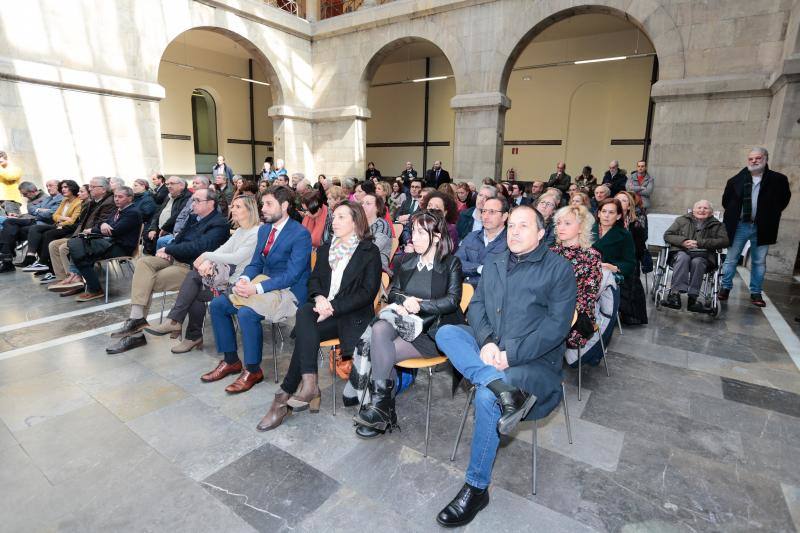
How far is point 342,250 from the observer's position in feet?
9.22

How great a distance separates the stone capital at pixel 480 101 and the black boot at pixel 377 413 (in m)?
8.13

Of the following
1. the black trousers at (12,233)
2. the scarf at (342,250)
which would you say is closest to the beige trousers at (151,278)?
the scarf at (342,250)

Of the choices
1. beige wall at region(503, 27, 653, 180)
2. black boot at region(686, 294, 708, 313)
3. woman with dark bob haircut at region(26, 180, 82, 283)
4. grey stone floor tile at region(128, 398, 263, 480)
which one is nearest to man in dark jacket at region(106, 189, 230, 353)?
grey stone floor tile at region(128, 398, 263, 480)

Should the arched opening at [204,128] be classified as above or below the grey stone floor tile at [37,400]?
above

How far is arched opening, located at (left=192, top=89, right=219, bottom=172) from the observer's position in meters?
16.0

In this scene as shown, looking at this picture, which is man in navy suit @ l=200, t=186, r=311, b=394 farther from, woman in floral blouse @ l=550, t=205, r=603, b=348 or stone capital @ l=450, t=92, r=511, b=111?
stone capital @ l=450, t=92, r=511, b=111

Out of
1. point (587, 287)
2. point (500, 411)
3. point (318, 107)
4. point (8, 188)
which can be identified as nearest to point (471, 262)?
point (587, 287)

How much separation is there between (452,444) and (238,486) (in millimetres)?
1067

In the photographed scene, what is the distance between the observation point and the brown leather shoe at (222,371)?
9.68 feet

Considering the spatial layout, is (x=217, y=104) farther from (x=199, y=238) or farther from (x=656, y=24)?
(x=199, y=238)

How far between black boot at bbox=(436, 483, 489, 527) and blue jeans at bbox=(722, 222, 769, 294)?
468cm

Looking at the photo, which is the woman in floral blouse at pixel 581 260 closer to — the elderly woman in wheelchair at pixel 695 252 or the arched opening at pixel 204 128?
the elderly woman in wheelchair at pixel 695 252

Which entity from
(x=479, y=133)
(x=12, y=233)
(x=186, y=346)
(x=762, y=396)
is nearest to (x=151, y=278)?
(x=186, y=346)

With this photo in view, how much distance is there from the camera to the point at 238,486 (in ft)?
6.49
